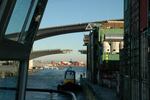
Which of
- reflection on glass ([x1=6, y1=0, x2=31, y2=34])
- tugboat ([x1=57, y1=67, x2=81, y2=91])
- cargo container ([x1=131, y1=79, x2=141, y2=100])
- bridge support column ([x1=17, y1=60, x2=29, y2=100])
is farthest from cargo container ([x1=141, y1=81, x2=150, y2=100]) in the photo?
tugboat ([x1=57, y1=67, x2=81, y2=91])

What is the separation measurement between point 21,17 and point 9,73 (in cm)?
51

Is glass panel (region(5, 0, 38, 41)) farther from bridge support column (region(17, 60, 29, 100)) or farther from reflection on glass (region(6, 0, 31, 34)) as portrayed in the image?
bridge support column (region(17, 60, 29, 100))

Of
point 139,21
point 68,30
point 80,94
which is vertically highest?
point 68,30

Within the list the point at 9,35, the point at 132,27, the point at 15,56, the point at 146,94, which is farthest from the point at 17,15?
the point at 132,27

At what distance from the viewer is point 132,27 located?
2288cm

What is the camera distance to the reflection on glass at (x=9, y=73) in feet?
13.5

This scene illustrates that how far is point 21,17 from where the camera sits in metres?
4.22

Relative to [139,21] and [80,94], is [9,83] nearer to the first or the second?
[139,21]

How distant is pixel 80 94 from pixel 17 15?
50.4 m

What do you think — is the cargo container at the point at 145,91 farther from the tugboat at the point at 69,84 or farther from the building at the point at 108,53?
the tugboat at the point at 69,84

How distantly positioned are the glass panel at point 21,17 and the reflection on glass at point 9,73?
0.80 ft

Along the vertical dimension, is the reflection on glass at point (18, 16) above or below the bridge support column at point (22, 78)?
above

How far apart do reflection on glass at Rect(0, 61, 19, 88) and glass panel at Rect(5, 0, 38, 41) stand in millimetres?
244

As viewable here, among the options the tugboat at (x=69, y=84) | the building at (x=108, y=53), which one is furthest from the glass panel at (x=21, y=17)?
the tugboat at (x=69, y=84)
